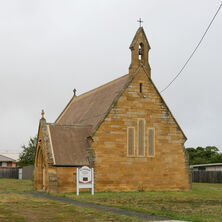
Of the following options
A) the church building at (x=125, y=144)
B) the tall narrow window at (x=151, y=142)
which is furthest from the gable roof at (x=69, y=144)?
the tall narrow window at (x=151, y=142)

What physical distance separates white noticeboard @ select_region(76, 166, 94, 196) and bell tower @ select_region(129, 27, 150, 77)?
11.6m

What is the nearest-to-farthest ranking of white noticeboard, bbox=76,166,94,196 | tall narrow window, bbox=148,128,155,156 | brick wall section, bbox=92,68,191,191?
white noticeboard, bbox=76,166,94,196 → brick wall section, bbox=92,68,191,191 → tall narrow window, bbox=148,128,155,156

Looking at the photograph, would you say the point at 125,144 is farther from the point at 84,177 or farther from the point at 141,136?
the point at 84,177

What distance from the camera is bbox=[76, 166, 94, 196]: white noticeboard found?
33000 millimetres

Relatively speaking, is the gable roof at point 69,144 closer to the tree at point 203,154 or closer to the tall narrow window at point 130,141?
the tall narrow window at point 130,141

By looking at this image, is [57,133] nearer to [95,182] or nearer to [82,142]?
[82,142]

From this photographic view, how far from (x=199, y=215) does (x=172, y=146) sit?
20638 mm

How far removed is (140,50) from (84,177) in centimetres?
1454

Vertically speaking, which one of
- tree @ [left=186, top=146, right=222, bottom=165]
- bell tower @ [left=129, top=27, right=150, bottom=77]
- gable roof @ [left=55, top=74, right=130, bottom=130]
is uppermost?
bell tower @ [left=129, top=27, right=150, bottom=77]

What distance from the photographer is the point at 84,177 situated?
33.4 metres

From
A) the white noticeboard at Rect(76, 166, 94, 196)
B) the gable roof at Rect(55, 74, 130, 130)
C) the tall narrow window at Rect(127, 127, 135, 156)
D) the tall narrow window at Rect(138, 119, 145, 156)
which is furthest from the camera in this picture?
the gable roof at Rect(55, 74, 130, 130)

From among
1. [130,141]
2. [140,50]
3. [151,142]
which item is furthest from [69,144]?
[140,50]

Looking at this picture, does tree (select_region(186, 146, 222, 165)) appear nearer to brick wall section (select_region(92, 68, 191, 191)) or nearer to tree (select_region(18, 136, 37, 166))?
tree (select_region(18, 136, 37, 166))

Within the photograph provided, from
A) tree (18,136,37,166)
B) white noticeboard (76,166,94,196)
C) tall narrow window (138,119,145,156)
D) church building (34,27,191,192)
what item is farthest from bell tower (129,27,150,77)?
tree (18,136,37,166)
